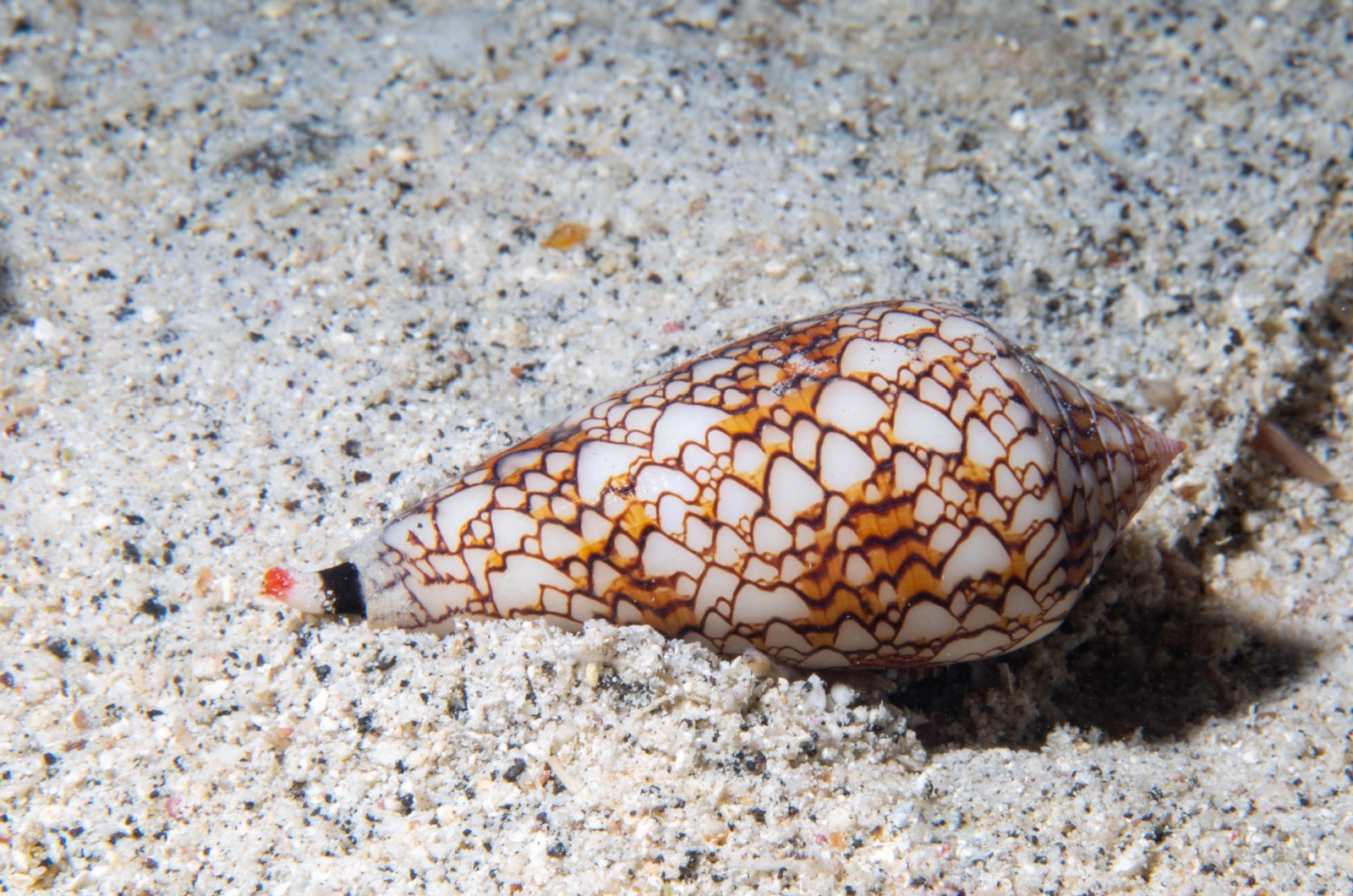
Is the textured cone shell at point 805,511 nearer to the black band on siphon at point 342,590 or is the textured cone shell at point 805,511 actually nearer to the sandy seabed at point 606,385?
the black band on siphon at point 342,590

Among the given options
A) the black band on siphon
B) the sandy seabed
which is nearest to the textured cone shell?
the black band on siphon

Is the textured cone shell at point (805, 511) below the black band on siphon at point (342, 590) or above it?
above

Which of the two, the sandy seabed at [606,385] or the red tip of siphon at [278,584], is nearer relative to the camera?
the sandy seabed at [606,385]

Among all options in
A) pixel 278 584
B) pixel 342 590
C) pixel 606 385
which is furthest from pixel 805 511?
pixel 278 584

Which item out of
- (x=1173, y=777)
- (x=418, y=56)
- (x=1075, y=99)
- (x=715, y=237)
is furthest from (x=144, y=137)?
(x=1173, y=777)

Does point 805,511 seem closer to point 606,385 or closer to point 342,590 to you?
point 606,385

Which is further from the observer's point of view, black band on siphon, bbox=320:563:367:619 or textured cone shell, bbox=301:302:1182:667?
black band on siphon, bbox=320:563:367:619

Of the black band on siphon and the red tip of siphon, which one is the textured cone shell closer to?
the black band on siphon

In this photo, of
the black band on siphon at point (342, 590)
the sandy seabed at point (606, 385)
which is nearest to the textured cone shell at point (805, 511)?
the black band on siphon at point (342, 590)

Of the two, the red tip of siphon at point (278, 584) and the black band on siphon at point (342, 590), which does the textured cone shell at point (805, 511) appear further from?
the red tip of siphon at point (278, 584)
